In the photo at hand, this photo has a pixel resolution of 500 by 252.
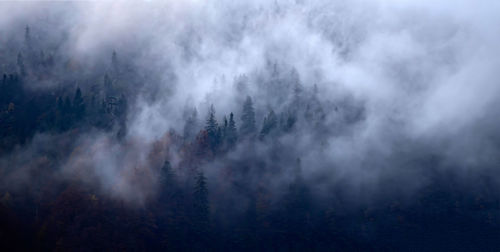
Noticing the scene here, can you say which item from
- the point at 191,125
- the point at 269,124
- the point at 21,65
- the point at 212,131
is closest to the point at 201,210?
the point at 212,131

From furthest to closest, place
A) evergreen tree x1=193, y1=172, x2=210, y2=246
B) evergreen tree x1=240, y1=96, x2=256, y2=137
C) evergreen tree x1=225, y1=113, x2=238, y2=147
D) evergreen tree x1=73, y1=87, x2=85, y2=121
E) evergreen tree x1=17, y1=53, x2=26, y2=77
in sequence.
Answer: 1. evergreen tree x1=17, y1=53, x2=26, y2=77
2. evergreen tree x1=240, y1=96, x2=256, y2=137
3. evergreen tree x1=225, y1=113, x2=238, y2=147
4. evergreen tree x1=73, y1=87, x2=85, y2=121
5. evergreen tree x1=193, y1=172, x2=210, y2=246

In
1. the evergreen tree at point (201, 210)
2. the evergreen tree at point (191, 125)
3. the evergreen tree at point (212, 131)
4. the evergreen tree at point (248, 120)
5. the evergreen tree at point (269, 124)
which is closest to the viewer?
the evergreen tree at point (201, 210)

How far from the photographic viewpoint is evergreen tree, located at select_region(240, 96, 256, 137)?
17060 cm

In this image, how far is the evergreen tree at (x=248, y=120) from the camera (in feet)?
560

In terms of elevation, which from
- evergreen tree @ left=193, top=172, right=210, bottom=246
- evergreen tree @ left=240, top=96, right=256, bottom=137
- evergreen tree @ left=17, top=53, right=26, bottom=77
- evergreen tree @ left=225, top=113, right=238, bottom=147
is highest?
evergreen tree @ left=17, top=53, right=26, bottom=77

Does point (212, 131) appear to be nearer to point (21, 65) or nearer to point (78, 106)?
point (78, 106)

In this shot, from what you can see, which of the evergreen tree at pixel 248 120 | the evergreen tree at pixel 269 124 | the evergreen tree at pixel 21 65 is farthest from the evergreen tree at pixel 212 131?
the evergreen tree at pixel 21 65

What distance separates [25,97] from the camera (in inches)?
6476

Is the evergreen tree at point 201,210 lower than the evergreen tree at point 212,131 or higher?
lower

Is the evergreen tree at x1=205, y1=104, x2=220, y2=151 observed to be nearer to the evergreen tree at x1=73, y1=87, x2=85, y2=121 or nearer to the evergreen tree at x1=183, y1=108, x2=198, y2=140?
the evergreen tree at x1=183, y1=108, x2=198, y2=140

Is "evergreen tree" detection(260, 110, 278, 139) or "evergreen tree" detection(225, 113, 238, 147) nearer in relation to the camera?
"evergreen tree" detection(225, 113, 238, 147)

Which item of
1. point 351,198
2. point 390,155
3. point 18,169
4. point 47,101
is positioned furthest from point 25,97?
point 390,155

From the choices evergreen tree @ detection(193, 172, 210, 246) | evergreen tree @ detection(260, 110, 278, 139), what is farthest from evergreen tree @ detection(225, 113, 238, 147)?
evergreen tree @ detection(193, 172, 210, 246)

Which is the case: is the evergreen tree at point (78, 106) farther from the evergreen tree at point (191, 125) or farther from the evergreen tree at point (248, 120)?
the evergreen tree at point (248, 120)
